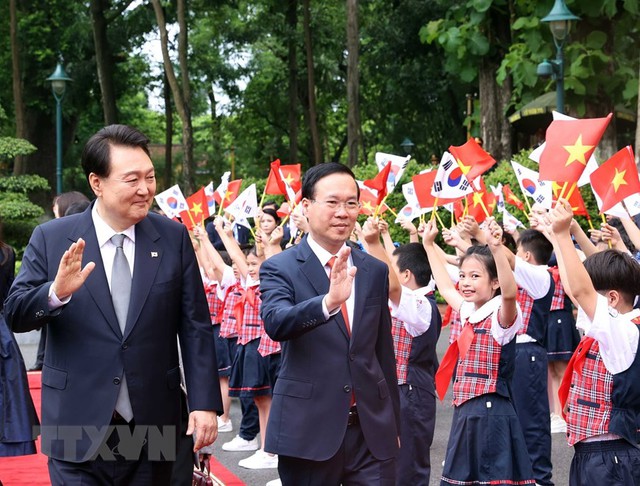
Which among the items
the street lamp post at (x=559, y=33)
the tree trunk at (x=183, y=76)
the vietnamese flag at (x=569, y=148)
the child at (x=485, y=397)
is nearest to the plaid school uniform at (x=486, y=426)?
the child at (x=485, y=397)

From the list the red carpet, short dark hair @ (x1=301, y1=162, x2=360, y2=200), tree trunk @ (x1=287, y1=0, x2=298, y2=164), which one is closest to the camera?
short dark hair @ (x1=301, y1=162, x2=360, y2=200)

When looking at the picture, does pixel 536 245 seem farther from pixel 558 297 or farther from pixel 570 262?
pixel 570 262

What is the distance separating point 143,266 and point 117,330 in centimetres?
28

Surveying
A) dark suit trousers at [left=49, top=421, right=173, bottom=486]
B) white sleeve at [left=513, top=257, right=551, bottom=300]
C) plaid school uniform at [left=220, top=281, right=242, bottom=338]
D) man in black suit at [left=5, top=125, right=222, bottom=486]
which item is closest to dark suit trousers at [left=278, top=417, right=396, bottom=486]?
man in black suit at [left=5, top=125, right=222, bottom=486]

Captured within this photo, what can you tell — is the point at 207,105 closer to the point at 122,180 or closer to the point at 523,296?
the point at 523,296

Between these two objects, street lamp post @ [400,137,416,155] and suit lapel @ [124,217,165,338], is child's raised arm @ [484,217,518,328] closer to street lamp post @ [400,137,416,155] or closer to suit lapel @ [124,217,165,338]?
suit lapel @ [124,217,165,338]

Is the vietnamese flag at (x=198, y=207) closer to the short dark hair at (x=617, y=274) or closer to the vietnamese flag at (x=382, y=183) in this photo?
the vietnamese flag at (x=382, y=183)

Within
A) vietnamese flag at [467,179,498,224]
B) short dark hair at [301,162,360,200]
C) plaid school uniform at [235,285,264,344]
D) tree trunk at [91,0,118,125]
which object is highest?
tree trunk at [91,0,118,125]

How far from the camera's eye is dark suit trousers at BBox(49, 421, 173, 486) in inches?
162

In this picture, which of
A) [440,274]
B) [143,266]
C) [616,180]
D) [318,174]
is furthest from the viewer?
[616,180]

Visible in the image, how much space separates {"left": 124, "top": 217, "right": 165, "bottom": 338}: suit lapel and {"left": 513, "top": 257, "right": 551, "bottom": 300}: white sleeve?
11.7ft

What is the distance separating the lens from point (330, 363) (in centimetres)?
448

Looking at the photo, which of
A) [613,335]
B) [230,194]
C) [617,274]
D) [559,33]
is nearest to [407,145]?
[559,33]

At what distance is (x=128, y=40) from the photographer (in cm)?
3064
